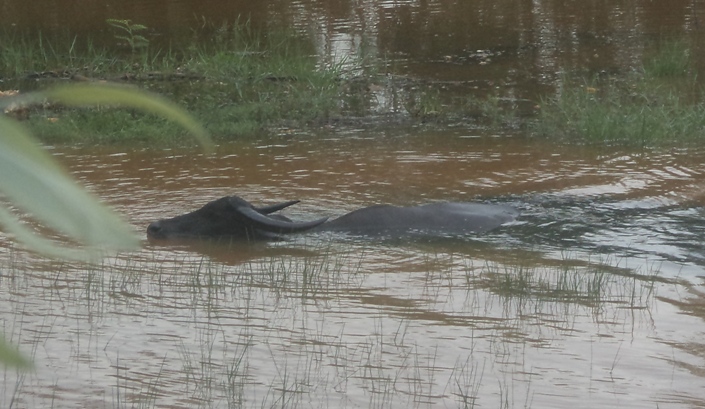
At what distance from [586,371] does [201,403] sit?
1.44 metres

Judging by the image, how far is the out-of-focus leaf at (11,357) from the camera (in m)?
0.41

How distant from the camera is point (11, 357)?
1.36 ft

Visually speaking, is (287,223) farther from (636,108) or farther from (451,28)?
(451,28)

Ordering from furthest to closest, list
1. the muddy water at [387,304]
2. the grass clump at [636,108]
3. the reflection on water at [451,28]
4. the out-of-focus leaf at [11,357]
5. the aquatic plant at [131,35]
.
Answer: the aquatic plant at [131,35], the reflection on water at [451,28], the grass clump at [636,108], the muddy water at [387,304], the out-of-focus leaf at [11,357]

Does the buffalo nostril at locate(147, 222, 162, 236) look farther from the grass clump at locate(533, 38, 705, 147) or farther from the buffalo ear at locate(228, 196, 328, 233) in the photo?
the grass clump at locate(533, 38, 705, 147)

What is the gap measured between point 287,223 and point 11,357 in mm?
5721

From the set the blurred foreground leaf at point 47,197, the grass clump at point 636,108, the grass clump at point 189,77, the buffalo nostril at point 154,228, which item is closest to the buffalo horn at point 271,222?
the buffalo nostril at point 154,228

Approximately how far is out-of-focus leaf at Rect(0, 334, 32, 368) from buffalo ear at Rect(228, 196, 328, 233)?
565cm

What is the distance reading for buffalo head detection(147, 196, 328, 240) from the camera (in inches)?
240

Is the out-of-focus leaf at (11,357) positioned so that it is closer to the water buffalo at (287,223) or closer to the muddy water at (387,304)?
the muddy water at (387,304)

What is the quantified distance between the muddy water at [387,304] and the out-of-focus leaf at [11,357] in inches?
123

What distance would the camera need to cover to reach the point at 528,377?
3.83 m

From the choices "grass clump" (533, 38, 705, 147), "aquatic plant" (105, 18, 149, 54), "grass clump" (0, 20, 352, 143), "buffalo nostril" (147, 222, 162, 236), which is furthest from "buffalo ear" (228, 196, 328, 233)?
"aquatic plant" (105, 18, 149, 54)

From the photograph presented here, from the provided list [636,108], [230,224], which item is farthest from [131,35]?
[230,224]
